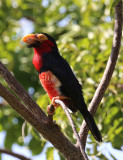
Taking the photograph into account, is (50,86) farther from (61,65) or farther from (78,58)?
(78,58)

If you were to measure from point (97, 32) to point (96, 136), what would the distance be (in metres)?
2.11

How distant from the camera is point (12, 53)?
18.9ft

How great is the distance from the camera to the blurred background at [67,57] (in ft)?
13.0

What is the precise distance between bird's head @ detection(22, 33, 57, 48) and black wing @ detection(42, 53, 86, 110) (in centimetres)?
23

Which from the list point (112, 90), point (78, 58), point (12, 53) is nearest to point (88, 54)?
point (78, 58)

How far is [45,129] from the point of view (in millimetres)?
2992

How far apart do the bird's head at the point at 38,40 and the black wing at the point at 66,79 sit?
226 millimetres

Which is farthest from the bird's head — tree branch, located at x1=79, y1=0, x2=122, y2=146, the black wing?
tree branch, located at x1=79, y1=0, x2=122, y2=146

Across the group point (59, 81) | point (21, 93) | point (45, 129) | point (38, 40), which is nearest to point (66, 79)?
point (59, 81)

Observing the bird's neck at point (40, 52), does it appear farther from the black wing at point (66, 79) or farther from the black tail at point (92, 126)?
the black tail at point (92, 126)

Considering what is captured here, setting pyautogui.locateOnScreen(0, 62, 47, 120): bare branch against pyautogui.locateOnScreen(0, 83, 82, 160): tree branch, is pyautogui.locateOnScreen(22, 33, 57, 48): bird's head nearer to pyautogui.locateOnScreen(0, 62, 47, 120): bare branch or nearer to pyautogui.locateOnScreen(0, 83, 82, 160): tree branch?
pyautogui.locateOnScreen(0, 62, 47, 120): bare branch

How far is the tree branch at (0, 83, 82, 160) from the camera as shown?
112 inches

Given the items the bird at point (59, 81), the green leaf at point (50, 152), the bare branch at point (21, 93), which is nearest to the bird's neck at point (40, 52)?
the bird at point (59, 81)

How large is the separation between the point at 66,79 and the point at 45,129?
32.8 inches
